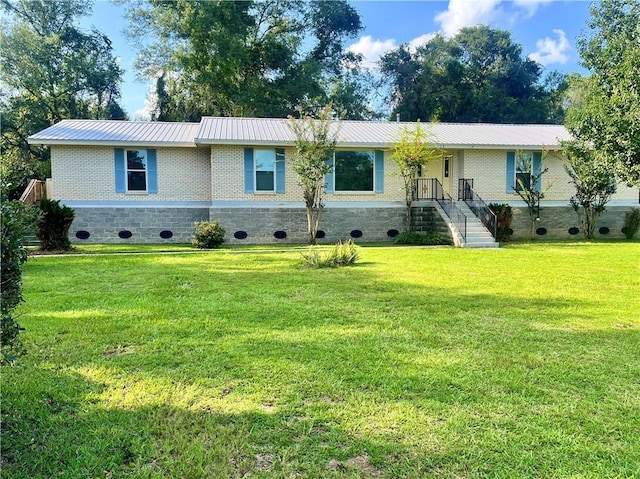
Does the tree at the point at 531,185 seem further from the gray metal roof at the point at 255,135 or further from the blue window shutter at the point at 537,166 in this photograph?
the gray metal roof at the point at 255,135

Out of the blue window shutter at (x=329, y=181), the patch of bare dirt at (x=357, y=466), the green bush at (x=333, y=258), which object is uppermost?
the blue window shutter at (x=329, y=181)

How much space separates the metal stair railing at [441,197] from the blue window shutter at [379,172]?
1.35 m

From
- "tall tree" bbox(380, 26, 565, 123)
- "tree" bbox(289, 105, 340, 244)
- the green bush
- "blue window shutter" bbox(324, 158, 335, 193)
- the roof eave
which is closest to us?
the green bush

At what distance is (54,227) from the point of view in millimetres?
11570

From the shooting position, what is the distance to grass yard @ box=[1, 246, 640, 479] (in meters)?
2.35

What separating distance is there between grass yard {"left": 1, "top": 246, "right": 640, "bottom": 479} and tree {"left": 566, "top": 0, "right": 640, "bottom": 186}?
367cm

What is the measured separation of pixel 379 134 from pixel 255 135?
15.8 feet

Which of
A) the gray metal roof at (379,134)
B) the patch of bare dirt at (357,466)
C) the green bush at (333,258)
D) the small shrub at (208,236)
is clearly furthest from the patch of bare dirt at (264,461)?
the gray metal roof at (379,134)

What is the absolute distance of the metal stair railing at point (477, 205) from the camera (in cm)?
1456

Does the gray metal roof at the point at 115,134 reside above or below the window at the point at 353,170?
above

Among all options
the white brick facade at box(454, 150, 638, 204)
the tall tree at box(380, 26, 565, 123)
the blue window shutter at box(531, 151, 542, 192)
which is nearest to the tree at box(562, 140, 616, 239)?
the white brick facade at box(454, 150, 638, 204)

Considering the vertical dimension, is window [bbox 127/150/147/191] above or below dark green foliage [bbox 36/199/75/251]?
above

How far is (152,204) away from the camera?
15.3 m

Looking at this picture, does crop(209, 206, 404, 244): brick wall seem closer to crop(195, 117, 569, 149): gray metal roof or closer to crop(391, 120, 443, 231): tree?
crop(391, 120, 443, 231): tree
